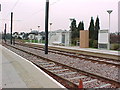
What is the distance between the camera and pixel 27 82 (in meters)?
5.66

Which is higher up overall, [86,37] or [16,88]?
[86,37]

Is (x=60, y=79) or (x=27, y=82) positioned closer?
(x=27, y=82)

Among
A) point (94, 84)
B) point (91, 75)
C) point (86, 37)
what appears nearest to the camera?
point (94, 84)

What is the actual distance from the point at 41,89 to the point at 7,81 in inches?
66.4

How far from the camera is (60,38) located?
34500mm

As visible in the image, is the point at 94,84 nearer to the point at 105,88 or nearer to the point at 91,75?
the point at 105,88

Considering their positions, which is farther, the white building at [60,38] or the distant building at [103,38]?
the white building at [60,38]

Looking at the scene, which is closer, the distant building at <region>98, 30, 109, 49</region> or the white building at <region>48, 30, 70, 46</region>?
the distant building at <region>98, 30, 109, 49</region>

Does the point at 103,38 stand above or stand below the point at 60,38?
below

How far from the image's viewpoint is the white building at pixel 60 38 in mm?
31111

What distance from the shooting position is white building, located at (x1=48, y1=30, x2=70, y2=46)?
31.1 metres

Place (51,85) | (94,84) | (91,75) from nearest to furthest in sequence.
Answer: (51,85) → (94,84) → (91,75)

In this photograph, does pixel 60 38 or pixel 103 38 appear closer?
pixel 103 38

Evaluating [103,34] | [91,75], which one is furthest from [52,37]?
[91,75]
